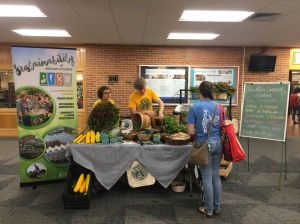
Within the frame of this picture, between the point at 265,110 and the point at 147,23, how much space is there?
2.63 m

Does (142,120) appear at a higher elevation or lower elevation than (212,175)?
higher

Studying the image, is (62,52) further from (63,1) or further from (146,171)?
(146,171)

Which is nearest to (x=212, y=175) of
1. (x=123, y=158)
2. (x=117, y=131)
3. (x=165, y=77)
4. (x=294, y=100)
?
(x=123, y=158)

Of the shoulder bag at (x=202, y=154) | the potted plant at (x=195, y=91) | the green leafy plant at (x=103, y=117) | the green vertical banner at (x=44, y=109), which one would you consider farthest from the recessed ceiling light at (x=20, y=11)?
the shoulder bag at (x=202, y=154)

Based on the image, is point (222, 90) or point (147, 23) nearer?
point (222, 90)

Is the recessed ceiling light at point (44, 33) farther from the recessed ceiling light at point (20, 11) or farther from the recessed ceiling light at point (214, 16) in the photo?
the recessed ceiling light at point (214, 16)

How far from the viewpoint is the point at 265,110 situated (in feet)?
11.1

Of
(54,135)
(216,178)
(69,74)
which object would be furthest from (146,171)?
(69,74)

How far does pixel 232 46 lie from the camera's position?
6633 millimetres

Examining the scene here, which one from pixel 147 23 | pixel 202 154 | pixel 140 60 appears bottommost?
pixel 202 154

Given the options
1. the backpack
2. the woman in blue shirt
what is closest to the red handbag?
the woman in blue shirt

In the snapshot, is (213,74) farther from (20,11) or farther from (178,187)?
(20,11)

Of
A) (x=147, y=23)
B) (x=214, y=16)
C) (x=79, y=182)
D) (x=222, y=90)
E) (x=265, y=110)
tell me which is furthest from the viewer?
(x=147, y=23)

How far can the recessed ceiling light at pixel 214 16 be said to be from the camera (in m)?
3.84
